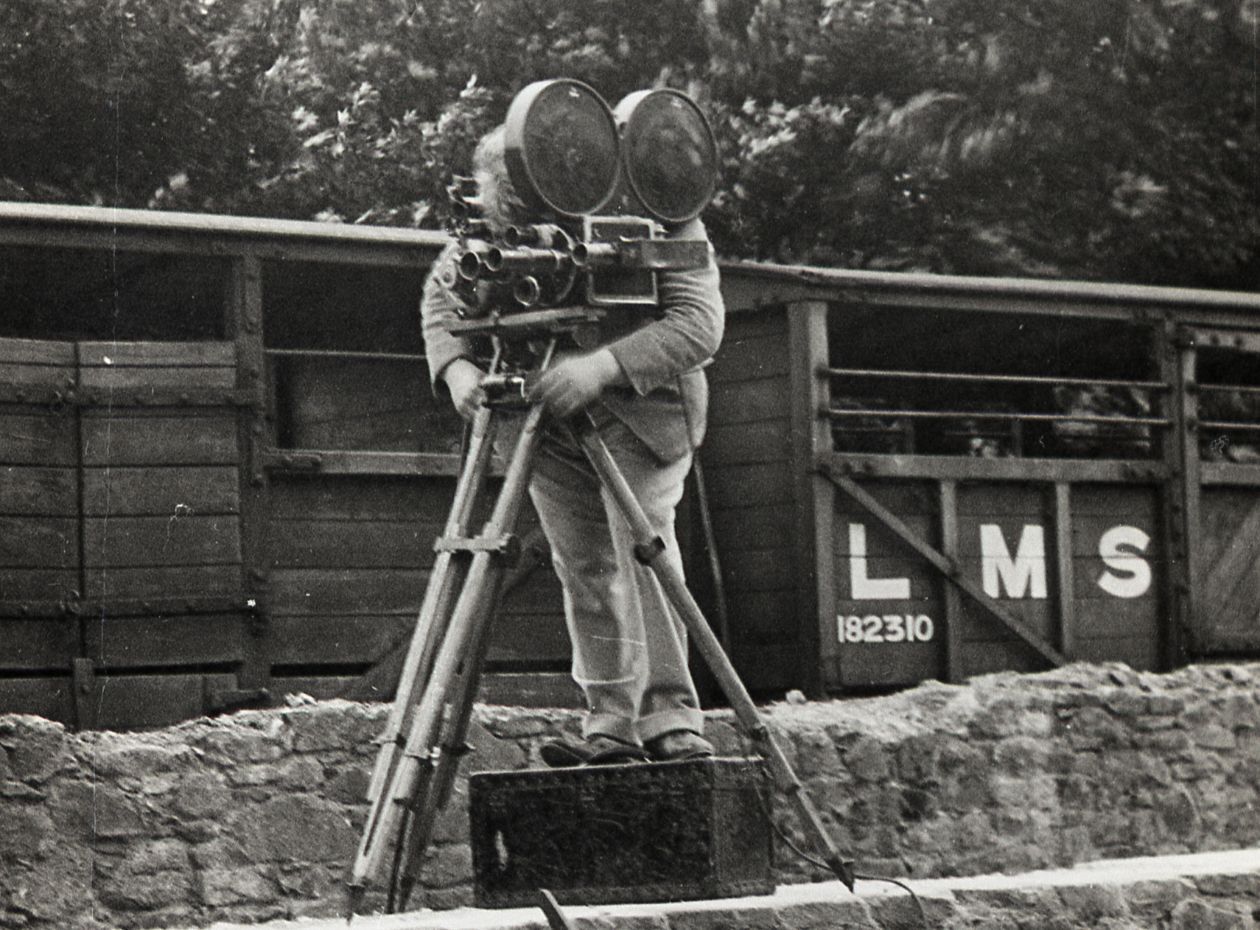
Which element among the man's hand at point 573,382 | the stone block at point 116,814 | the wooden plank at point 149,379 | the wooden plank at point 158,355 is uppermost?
the wooden plank at point 158,355

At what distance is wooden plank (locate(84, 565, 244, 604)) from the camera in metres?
9.09

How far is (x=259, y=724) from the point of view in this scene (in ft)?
25.8

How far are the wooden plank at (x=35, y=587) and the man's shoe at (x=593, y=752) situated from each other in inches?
158

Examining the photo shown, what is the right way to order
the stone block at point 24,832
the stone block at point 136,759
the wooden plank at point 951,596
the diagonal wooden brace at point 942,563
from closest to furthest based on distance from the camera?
the stone block at point 24,832 < the stone block at point 136,759 < the diagonal wooden brace at point 942,563 < the wooden plank at point 951,596

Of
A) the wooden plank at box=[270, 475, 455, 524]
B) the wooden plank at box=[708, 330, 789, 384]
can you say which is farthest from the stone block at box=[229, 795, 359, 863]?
the wooden plank at box=[708, 330, 789, 384]

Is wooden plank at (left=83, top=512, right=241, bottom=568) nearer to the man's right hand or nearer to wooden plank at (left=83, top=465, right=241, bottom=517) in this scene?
wooden plank at (left=83, top=465, right=241, bottom=517)

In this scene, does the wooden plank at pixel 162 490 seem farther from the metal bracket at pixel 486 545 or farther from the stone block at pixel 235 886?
the metal bracket at pixel 486 545

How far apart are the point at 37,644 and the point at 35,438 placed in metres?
0.85

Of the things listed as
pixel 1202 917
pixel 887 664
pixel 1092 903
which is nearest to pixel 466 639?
pixel 1092 903

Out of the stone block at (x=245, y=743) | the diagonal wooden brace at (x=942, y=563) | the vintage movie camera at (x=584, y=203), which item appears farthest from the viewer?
the diagonal wooden brace at (x=942, y=563)

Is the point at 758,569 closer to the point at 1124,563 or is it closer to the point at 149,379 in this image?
the point at 1124,563

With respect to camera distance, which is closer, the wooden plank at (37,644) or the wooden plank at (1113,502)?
the wooden plank at (37,644)

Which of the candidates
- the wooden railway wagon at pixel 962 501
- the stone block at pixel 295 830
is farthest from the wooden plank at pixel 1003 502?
the stone block at pixel 295 830

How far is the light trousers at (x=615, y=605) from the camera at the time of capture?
5496 mm
